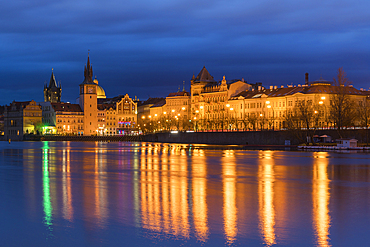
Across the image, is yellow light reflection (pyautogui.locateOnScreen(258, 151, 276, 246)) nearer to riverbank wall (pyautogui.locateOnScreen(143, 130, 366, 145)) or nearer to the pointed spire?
riverbank wall (pyautogui.locateOnScreen(143, 130, 366, 145))

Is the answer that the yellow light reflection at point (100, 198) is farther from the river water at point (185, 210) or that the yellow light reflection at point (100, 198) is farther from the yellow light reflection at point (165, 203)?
the yellow light reflection at point (165, 203)

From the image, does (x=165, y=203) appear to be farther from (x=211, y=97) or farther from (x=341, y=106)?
(x=211, y=97)

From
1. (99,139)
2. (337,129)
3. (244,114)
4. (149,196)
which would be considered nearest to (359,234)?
(149,196)

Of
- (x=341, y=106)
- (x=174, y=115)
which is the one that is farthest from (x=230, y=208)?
(x=174, y=115)

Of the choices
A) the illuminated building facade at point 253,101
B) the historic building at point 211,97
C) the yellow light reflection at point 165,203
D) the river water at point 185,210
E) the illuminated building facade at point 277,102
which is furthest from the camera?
the historic building at point 211,97

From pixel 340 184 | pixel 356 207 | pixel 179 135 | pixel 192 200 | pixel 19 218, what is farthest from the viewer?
pixel 179 135

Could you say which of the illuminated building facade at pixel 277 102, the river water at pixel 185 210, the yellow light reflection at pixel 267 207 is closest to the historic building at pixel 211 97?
the illuminated building facade at pixel 277 102

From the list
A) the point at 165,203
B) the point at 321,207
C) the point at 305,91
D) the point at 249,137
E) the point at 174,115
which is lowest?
the point at 321,207

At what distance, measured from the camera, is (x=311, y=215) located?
59.5 ft

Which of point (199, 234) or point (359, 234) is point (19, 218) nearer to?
point (199, 234)

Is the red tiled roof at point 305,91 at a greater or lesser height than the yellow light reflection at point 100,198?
greater

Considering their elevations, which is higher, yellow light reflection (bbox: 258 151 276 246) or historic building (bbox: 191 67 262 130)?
historic building (bbox: 191 67 262 130)

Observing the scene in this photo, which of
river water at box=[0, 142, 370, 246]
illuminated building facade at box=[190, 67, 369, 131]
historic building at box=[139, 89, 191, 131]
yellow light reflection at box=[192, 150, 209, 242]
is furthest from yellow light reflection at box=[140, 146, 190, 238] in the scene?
historic building at box=[139, 89, 191, 131]

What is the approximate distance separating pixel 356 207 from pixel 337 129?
229 ft
